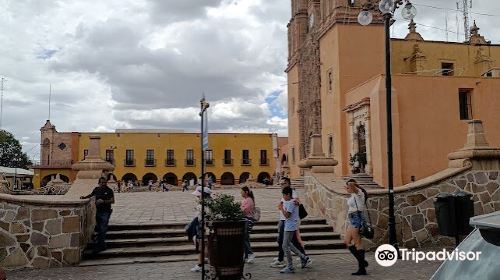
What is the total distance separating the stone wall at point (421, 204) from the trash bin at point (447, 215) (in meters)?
3.66

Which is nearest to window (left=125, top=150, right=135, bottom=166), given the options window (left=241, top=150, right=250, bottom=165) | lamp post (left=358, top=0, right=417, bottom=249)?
window (left=241, top=150, right=250, bottom=165)

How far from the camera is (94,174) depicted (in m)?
11.7

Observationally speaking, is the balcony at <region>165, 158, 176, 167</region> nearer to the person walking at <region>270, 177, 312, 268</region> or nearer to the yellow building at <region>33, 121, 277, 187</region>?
the yellow building at <region>33, 121, 277, 187</region>

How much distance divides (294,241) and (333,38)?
23.8 metres

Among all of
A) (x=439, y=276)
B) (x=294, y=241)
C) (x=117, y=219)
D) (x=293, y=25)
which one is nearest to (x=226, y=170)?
(x=293, y=25)

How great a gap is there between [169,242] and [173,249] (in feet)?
1.64

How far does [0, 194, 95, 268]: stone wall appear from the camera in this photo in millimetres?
8922

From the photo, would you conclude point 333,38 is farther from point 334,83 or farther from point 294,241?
point 294,241

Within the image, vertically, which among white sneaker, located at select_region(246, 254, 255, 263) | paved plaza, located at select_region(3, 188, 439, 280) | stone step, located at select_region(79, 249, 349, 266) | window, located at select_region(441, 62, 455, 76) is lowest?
paved plaza, located at select_region(3, 188, 439, 280)

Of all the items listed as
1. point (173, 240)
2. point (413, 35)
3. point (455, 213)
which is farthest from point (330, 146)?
point (455, 213)

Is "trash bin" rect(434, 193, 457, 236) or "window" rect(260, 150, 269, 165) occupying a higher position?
"window" rect(260, 150, 269, 165)

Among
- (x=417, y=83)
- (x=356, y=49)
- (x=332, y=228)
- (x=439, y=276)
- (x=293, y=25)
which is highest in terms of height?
(x=293, y=25)

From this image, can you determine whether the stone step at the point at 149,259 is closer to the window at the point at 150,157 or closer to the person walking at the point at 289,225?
the person walking at the point at 289,225

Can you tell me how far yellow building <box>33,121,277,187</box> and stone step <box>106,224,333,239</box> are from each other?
149 feet
